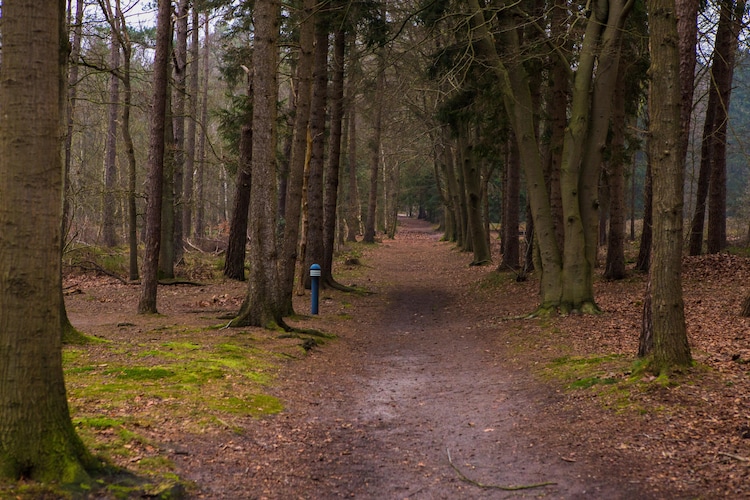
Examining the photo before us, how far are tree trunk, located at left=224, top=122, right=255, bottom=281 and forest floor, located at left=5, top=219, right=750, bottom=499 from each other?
682 cm

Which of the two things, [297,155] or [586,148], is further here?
[297,155]

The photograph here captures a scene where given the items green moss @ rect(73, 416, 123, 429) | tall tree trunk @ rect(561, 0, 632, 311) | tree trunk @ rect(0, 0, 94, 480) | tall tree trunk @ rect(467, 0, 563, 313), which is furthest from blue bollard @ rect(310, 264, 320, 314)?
tree trunk @ rect(0, 0, 94, 480)

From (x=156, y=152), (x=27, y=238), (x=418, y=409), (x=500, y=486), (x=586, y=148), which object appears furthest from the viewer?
(x=156, y=152)

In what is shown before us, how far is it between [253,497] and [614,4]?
1096 centimetres

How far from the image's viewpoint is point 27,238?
4246mm

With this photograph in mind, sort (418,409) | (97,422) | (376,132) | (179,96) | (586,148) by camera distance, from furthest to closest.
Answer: (376,132), (179,96), (586,148), (418,409), (97,422)

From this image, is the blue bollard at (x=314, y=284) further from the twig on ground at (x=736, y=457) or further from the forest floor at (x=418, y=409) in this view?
the twig on ground at (x=736, y=457)

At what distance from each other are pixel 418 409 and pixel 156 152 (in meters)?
8.48

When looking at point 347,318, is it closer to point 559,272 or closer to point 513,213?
point 559,272

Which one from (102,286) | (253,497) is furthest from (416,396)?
(102,286)

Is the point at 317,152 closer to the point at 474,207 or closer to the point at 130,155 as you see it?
the point at 130,155

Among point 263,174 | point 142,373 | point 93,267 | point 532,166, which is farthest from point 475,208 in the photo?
point 142,373

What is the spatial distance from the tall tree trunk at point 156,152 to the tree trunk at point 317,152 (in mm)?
4315

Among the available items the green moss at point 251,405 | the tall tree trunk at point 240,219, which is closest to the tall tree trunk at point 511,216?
the tall tree trunk at point 240,219
